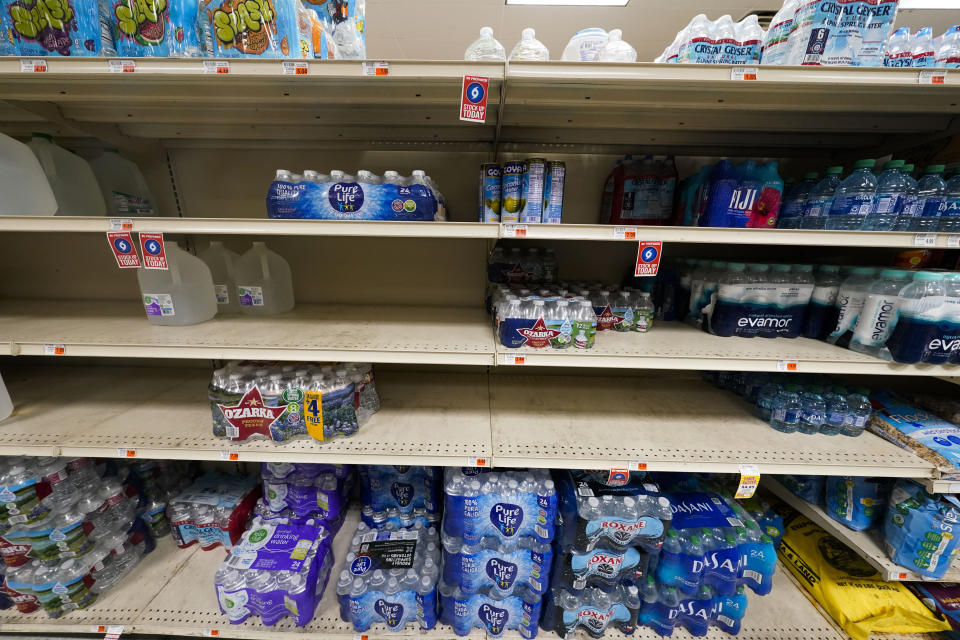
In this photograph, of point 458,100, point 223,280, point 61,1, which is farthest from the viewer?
point 223,280

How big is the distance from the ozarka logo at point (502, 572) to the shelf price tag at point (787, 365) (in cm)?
116

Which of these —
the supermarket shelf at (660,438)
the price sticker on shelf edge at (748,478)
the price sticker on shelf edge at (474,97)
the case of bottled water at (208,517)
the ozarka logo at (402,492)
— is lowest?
the case of bottled water at (208,517)

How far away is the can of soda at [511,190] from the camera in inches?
41.7

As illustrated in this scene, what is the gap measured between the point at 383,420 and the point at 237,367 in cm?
59

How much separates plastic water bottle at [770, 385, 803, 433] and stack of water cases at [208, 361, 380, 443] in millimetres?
1622

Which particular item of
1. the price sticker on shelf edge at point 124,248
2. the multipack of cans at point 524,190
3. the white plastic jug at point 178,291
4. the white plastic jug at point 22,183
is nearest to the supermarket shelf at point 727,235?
the multipack of cans at point 524,190

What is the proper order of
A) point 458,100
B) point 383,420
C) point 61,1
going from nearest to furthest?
→ point 61,1 → point 458,100 → point 383,420

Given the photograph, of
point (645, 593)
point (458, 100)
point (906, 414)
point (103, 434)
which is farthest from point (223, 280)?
point (906, 414)

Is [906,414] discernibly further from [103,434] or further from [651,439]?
[103,434]

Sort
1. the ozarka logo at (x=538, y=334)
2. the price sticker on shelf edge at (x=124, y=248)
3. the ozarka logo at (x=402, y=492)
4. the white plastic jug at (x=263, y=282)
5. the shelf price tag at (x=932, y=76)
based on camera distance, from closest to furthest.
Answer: the shelf price tag at (x=932, y=76) → the price sticker on shelf edge at (x=124, y=248) → the ozarka logo at (x=538, y=334) → the white plastic jug at (x=263, y=282) → the ozarka logo at (x=402, y=492)

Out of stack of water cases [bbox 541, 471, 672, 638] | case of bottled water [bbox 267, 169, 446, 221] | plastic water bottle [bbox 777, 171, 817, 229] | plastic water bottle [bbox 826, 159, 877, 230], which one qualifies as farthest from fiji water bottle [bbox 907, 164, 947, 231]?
case of bottled water [bbox 267, 169, 446, 221]

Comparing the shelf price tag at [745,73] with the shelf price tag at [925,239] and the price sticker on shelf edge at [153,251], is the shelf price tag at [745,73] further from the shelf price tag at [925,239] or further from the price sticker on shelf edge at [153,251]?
the price sticker on shelf edge at [153,251]

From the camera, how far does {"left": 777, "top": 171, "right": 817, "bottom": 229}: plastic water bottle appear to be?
1195mm

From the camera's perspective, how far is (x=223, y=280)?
147 cm
